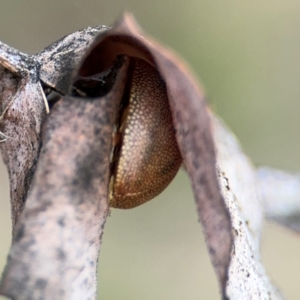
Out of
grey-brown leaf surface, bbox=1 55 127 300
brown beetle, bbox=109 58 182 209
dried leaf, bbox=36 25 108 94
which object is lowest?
grey-brown leaf surface, bbox=1 55 127 300

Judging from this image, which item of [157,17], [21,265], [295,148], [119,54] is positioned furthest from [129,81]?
[295,148]

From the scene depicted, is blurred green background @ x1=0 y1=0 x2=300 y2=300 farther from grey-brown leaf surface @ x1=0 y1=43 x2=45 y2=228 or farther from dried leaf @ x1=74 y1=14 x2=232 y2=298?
dried leaf @ x1=74 y1=14 x2=232 y2=298

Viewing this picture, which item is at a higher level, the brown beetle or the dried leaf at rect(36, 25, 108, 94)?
the dried leaf at rect(36, 25, 108, 94)

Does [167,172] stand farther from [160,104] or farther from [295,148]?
[295,148]

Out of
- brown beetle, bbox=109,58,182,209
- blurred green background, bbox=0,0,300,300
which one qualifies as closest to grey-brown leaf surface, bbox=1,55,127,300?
brown beetle, bbox=109,58,182,209

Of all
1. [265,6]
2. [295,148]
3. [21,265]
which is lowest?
[21,265]

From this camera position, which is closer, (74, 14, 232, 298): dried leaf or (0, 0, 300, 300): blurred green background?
(74, 14, 232, 298): dried leaf

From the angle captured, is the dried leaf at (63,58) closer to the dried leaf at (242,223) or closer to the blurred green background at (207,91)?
the dried leaf at (242,223)

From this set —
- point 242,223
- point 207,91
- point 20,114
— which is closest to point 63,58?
point 20,114
